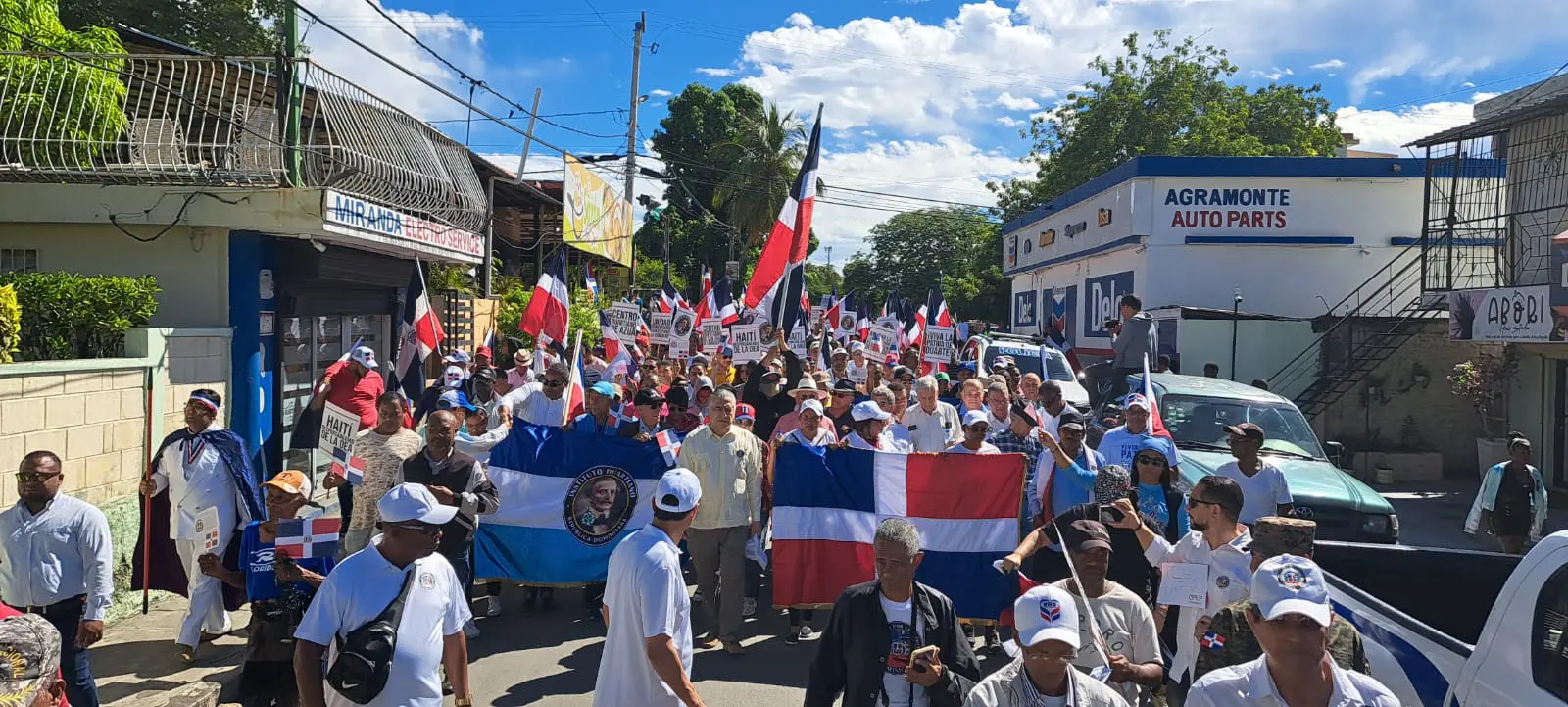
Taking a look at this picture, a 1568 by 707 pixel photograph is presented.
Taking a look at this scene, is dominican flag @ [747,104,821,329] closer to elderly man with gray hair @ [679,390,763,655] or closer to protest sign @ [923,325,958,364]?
elderly man with gray hair @ [679,390,763,655]

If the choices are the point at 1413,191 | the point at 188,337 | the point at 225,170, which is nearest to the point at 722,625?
the point at 188,337

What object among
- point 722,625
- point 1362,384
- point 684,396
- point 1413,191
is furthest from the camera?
point 1413,191

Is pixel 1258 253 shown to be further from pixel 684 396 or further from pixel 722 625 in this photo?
pixel 722 625

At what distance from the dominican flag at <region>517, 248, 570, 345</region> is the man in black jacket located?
1011cm

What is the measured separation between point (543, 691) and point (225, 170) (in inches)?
266

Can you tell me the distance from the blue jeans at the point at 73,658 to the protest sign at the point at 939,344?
1125 centimetres

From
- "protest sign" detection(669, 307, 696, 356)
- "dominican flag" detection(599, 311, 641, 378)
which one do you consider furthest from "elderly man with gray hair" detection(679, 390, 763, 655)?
"protest sign" detection(669, 307, 696, 356)

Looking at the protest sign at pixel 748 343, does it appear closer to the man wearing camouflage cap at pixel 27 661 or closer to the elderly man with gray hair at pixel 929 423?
the elderly man with gray hair at pixel 929 423

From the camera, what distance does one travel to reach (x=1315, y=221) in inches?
984

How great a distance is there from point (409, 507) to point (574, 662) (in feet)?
11.9

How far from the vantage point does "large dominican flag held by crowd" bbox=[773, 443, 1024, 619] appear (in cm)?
741

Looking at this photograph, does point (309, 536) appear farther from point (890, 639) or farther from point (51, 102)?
point (51, 102)

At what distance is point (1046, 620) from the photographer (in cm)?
317

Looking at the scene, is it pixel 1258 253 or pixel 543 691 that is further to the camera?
pixel 1258 253
